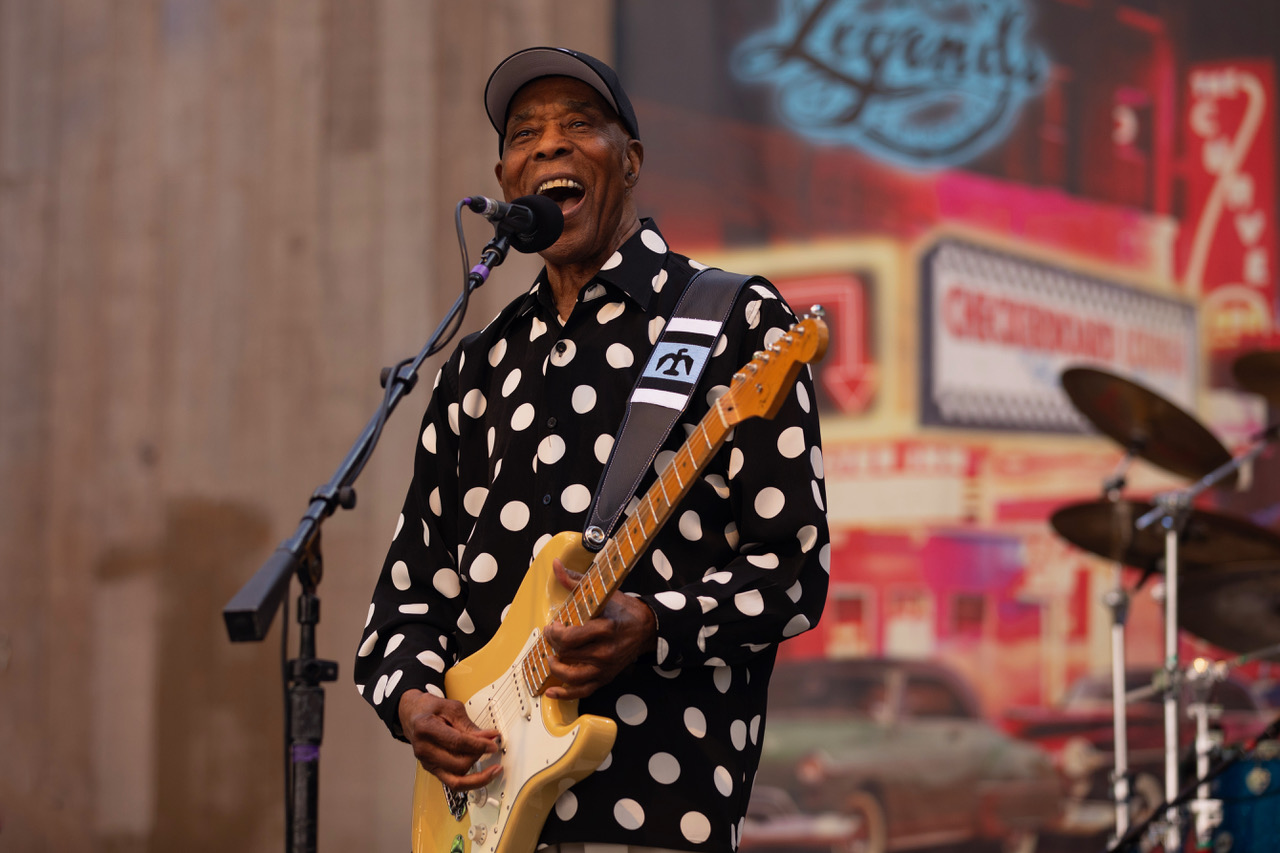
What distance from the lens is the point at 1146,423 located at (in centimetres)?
345

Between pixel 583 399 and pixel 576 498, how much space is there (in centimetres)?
14

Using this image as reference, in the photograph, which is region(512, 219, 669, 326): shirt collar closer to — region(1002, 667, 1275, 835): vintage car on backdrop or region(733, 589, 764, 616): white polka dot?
region(733, 589, 764, 616): white polka dot

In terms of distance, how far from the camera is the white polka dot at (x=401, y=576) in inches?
73.2

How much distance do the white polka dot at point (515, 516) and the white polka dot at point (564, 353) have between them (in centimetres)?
20

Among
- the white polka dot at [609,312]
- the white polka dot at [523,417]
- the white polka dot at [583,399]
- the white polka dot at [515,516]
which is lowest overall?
the white polka dot at [515,516]

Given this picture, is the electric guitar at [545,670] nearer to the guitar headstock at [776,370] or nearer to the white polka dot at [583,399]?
the guitar headstock at [776,370]

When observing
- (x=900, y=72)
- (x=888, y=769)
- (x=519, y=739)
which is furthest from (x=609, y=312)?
(x=900, y=72)

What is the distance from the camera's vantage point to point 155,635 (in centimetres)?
456

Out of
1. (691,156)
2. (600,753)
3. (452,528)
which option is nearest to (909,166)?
(691,156)

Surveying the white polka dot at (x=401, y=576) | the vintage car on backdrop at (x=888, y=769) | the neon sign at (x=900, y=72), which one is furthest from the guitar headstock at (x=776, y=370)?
the neon sign at (x=900, y=72)

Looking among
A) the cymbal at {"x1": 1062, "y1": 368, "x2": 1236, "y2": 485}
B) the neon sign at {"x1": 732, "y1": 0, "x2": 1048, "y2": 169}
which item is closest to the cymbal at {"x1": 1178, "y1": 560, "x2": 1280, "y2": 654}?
the cymbal at {"x1": 1062, "y1": 368, "x2": 1236, "y2": 485}

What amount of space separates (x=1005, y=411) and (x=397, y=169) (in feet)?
7.57

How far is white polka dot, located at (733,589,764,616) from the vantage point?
1.46 m

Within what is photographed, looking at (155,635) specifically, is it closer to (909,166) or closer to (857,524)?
(857,524)
